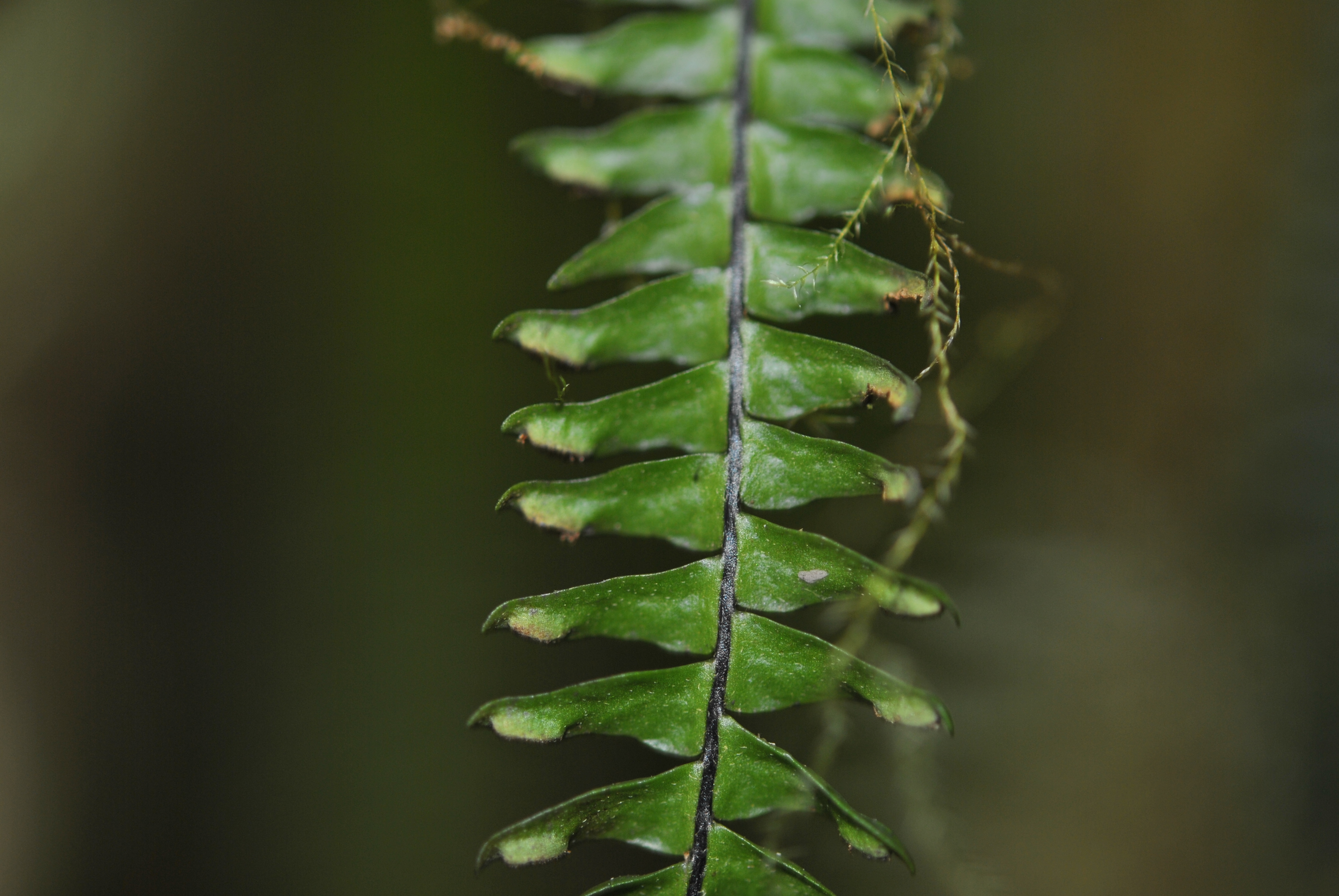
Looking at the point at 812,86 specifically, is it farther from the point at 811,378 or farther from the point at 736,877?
the point at 736,877

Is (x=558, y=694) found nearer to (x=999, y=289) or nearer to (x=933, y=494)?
(x=933, y=494)

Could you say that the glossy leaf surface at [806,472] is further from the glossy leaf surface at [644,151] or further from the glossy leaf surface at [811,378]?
the glossy leaf surface at [644,151]

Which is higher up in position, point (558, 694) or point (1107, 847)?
point (558, 694)

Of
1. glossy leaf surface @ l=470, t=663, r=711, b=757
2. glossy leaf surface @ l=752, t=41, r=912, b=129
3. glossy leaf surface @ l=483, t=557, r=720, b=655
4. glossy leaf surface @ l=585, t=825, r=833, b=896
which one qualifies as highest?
glossy leaf surface @ l=752, t=41, r=912, b=129

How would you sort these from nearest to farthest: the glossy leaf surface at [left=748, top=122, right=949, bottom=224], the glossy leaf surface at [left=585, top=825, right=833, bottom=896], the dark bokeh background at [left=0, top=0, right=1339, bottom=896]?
the glossy leaf surface at [left=585, top=825, right=833, bottom=896] → the glossy leaf surface at [left=748, top=122, right=949, bottom=224] → the dark bokeh background at [left=0, top=0, right=1339, bottom=896]

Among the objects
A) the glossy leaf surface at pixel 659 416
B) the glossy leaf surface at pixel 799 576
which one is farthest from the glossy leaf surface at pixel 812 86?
the glossy leaf surface at pixel 799 576

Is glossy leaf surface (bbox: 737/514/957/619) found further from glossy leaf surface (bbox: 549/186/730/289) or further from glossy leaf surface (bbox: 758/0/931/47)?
glossy leaf surface (bbox: 758/0/931/47)

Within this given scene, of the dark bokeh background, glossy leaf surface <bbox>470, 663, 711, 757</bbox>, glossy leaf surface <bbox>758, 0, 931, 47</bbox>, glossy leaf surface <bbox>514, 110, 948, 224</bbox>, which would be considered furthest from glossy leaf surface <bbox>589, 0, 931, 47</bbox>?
glossy leaf surface <bbox>470, 663, 711, 757</bbox>

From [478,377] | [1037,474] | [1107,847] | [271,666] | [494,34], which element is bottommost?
[1107,847]

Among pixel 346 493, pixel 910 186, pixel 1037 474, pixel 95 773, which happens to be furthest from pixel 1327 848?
pixel 95 773
